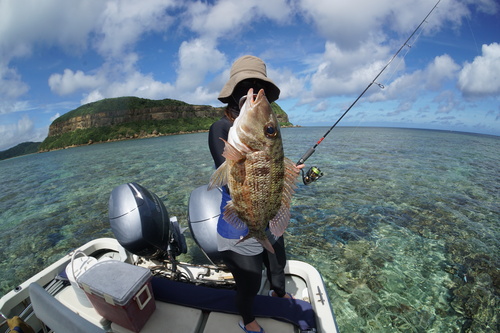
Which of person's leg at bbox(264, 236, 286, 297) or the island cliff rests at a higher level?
the island cliff

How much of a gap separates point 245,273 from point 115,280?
1.71m

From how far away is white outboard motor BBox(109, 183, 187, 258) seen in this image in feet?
→ 13.4

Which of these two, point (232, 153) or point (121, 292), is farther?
point (121, 292)

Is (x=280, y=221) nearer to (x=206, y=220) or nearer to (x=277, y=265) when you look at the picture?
(x=277, y=265)

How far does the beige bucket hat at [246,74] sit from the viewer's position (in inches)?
100

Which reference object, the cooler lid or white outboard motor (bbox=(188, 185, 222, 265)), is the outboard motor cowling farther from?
the cooler lid

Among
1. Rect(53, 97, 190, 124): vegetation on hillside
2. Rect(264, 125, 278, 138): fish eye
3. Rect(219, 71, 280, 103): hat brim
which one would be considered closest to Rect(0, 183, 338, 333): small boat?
Rect(219, 71, 280, 103): hat brim

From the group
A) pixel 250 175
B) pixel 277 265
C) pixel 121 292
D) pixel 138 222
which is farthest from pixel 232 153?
pixel 138 222

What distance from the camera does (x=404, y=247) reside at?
6746mm

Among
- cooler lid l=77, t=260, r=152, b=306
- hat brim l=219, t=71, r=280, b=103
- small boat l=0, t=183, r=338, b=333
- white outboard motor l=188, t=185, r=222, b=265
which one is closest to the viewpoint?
hat brim l=219, t=71, r=280, b=103

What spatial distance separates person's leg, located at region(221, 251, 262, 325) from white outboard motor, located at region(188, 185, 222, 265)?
44.2 inches

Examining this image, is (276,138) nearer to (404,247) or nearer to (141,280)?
(141,280)

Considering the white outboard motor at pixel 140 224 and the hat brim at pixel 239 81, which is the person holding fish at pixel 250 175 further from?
the white outboard motor at pixel 140 224

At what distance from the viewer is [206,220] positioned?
13.6ft
